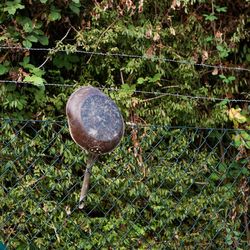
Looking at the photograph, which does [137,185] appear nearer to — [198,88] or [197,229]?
[197,229]

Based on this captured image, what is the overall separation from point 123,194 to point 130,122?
0.43m

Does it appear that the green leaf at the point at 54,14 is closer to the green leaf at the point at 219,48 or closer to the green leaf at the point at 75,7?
the green leaf at the point at 75,7

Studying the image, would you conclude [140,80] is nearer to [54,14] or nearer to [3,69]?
[54,14]

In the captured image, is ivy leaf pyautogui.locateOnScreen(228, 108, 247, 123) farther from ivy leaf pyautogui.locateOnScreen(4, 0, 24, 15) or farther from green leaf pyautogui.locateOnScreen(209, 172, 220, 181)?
ivy leaf pyautogui.locateOnScreen(4, 0, 24, 15)

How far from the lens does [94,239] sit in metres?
3.09

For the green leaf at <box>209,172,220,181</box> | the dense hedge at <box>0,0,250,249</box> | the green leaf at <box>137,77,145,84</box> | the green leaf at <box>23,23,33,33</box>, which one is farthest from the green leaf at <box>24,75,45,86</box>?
the green leaf at <box>209,172,220,181</box>

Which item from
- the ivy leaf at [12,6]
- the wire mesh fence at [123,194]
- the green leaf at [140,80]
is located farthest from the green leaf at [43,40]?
the green leaf at [140,80]

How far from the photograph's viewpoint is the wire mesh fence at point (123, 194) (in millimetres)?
2988

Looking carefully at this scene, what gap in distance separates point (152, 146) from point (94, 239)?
643mm

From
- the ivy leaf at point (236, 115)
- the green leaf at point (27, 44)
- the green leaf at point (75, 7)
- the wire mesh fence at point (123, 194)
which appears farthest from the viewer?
the ivy leaf at point (236, 115)

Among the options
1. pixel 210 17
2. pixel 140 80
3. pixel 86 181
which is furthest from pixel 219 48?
pixel 86 181

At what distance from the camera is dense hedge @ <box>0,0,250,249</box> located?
3037mm

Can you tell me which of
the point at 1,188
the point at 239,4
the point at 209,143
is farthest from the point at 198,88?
the point at 1,188

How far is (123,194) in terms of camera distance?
124 inches
